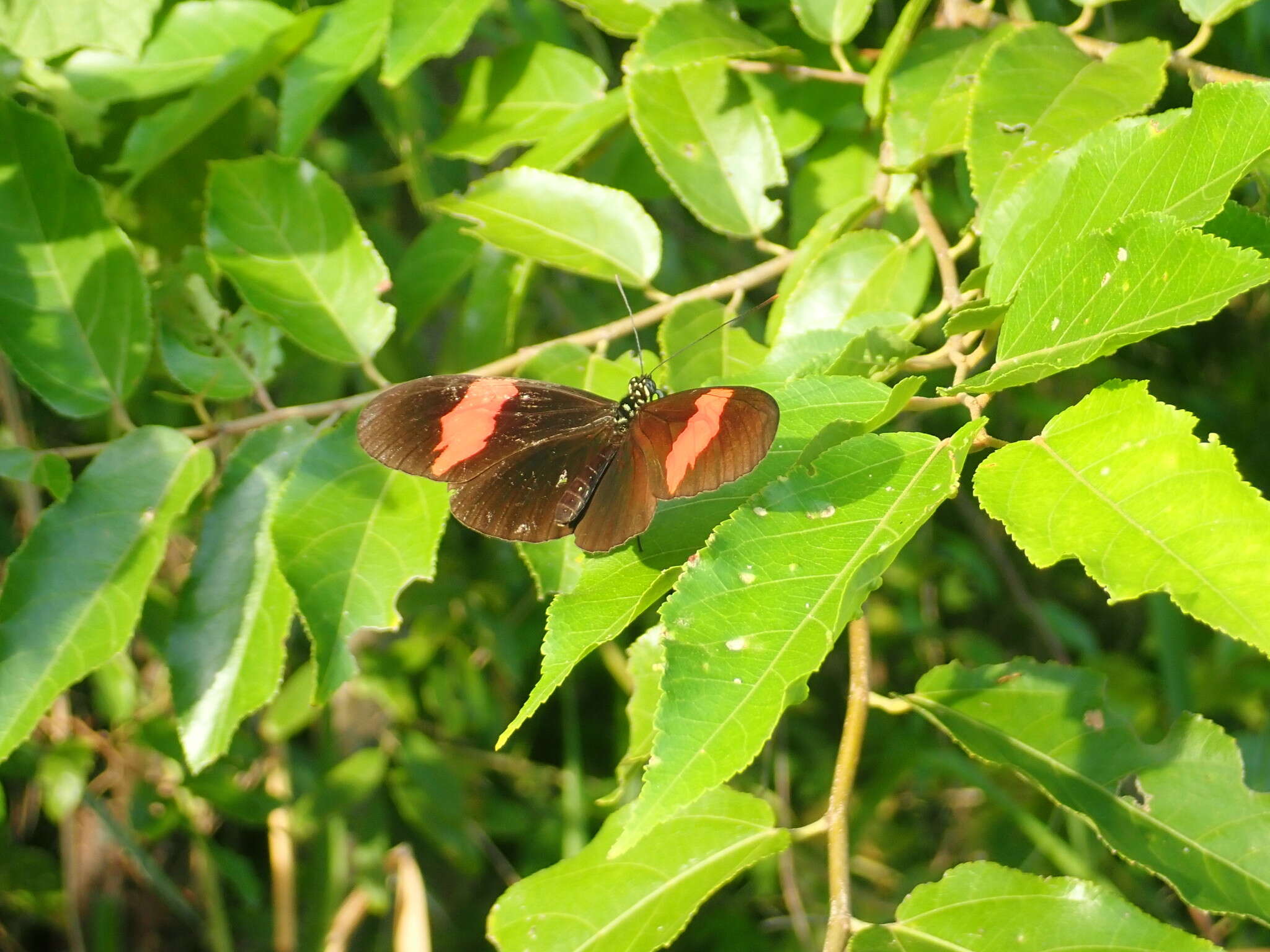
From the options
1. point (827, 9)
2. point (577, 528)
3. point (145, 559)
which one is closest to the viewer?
point (577, 528)

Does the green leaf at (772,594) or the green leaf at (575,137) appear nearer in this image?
the green leaf at (772,594)

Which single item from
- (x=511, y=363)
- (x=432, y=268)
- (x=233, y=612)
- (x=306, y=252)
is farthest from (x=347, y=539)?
(x=432, y=268)

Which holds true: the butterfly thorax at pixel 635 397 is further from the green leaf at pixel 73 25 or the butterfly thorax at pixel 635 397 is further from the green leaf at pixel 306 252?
the green leaf at pixel 73 25

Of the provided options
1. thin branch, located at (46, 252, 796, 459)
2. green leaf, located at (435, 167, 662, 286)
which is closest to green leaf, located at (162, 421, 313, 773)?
thin branch, located at (46, 252, 796, 459)

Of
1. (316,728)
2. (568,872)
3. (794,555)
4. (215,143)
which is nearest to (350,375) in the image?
(215,143)

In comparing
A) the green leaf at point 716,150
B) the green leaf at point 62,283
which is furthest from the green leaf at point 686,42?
the green leaf at point 62,283

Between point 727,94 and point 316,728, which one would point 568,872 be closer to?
point 727,94
